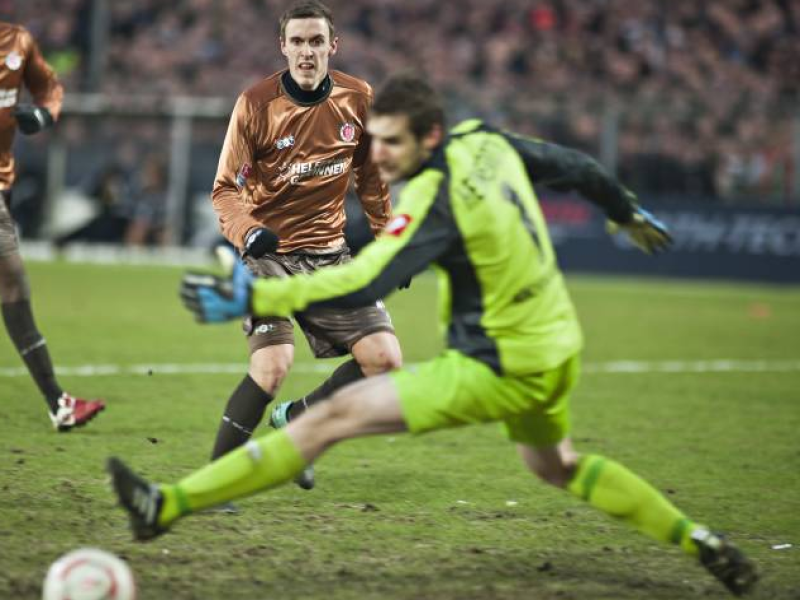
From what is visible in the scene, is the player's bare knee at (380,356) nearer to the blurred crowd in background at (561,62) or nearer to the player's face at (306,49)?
the player's face at (306,49)

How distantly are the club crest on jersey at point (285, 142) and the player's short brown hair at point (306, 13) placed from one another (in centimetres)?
48

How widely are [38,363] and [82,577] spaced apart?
350 centimetres

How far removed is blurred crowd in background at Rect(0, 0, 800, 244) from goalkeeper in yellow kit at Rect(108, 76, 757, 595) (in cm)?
1659

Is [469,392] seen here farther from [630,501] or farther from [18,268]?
[18,268]

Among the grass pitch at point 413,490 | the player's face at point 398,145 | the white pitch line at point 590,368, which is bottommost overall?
the white pitch line at point 590,368

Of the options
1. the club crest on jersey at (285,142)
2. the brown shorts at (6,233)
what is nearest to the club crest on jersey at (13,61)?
the brown shorts at (6,233)

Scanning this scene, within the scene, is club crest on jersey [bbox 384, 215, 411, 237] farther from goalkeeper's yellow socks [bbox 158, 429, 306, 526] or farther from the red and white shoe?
the red and white shoe

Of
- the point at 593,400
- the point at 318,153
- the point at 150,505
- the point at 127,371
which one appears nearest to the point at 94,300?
the point at 127,371

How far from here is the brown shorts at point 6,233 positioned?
7360 mm

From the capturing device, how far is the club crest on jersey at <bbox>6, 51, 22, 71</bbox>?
24.8ft

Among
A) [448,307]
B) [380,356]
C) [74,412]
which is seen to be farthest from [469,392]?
[74,412]

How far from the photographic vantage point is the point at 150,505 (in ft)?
14.4

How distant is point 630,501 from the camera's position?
475 cm

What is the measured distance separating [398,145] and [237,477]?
4.17 ft
